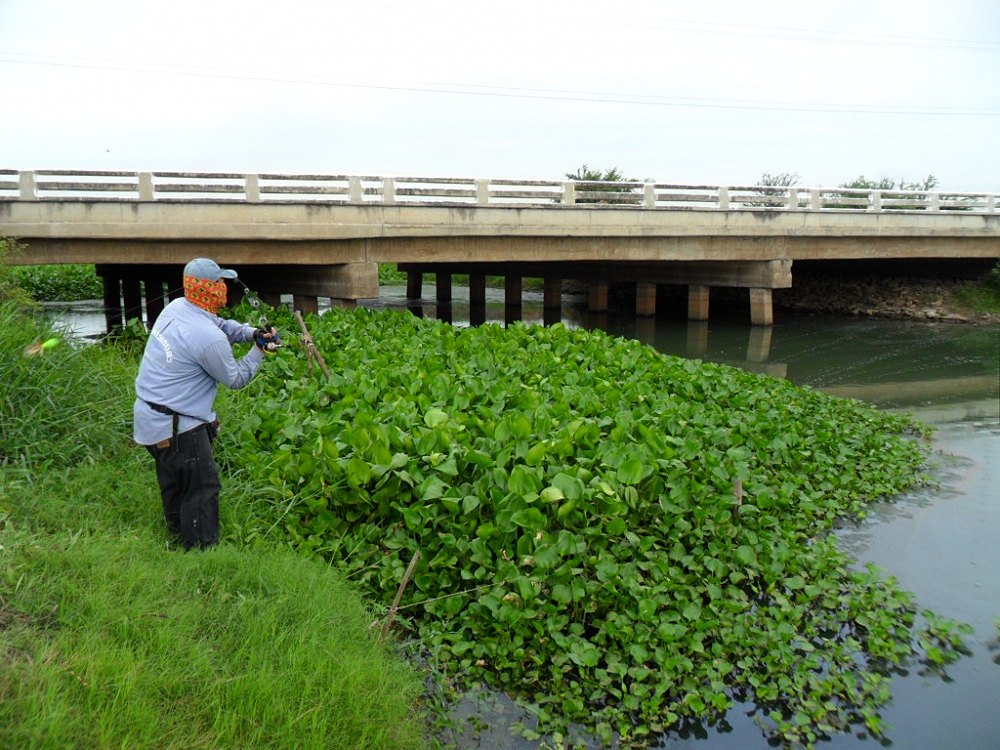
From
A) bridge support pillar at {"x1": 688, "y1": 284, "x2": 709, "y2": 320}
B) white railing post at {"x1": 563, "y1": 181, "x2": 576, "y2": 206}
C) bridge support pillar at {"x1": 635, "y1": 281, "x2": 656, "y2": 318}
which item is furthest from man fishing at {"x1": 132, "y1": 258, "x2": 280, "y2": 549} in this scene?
bridge support pillar at {"x1": 635, "y1": 281, "x2": 656, "y2": 318}

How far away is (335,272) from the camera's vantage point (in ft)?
64.0

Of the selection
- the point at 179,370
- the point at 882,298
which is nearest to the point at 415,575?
the point at 179,370

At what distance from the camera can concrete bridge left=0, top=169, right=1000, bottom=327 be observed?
1648 cm

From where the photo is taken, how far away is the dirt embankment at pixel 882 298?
95.9ft

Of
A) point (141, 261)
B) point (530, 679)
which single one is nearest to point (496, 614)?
point (530, 679)

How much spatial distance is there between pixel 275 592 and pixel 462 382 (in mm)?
4094

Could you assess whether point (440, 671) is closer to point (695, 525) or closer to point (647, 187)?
point (695, 525)

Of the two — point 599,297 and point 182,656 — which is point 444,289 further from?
point 182,656

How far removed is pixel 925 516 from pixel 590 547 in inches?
169

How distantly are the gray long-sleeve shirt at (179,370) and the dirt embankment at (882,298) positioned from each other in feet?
93.1

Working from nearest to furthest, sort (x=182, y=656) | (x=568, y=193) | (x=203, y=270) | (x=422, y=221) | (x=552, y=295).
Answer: (x=182, y=656) → (x=203, y=270) → (x=422, y=221) → (x=568, y=193) → (x=552, y=295)

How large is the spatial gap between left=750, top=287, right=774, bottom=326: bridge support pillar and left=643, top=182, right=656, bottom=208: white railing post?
4.81 m

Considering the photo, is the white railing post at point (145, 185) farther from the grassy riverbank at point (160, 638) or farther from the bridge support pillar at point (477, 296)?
the bridge support pillar at point (477, 296)

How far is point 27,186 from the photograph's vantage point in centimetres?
1576
